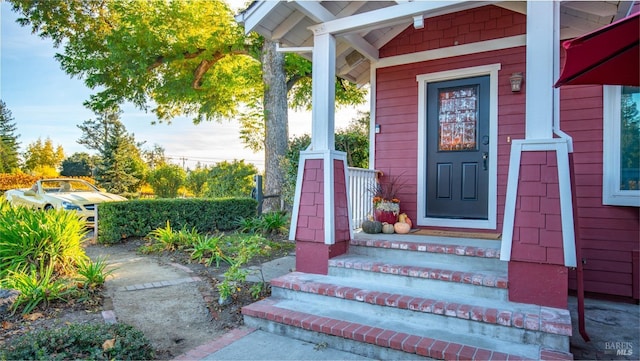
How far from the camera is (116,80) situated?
32.6ft

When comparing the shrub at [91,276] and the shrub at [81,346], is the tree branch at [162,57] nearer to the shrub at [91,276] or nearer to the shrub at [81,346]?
the shrub at [91,276]

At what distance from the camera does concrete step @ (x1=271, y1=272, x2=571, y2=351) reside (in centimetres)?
236

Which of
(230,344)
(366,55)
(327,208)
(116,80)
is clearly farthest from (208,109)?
(230,344)

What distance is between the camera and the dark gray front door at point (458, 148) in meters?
4.50

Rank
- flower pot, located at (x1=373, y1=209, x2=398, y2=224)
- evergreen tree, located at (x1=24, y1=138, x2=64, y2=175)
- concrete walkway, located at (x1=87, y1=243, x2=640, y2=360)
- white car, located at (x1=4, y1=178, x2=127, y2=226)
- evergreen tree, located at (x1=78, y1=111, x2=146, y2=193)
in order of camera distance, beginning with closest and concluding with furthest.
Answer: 1. concrete walkway, located at (x1=87, y1=243, x2=640, y2=360)
2. flower pot, located at (x1=373, y1=209, x2=398, y2=224)
3. white car, located at (x1=4, y1=178, x2=127, y2=226)
4. evergreen tree, located at (x1=78, y1=111, x2=146, y2=193)
5. evergreen tree, located at (x1=24, y1=138, x2=64, y2=175)

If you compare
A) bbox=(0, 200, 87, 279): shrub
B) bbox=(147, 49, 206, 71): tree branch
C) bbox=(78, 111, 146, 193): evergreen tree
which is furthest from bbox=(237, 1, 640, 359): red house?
bbox=(78, 111, 146, 193): evergreen tree

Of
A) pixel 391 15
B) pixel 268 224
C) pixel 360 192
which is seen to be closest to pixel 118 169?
pixel 268 224

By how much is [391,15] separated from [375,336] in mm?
2722

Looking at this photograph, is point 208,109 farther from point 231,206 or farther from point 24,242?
point 24,242

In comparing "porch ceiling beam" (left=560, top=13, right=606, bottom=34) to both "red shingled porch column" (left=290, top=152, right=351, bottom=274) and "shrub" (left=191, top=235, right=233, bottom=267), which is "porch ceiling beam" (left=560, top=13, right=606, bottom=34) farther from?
"shrub" (left=191, top=235, right=233, bottom=267)

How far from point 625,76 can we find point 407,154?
2709mm

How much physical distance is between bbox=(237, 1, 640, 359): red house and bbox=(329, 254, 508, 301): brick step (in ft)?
0.04

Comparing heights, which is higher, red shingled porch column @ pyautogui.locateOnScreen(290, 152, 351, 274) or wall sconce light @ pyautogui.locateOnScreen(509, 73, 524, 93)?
wall sconce light @ pyautogui.locateOnScreen(509, 73, 524, 93)

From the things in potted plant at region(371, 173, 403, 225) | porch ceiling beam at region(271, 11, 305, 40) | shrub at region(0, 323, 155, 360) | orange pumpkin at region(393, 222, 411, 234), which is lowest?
shrub at region(0, 323, 155, 360)
